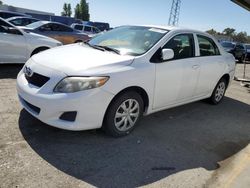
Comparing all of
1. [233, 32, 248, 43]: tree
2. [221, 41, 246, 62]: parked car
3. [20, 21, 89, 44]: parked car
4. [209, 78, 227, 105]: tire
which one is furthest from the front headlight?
[233, 32, 248, 43]: tree

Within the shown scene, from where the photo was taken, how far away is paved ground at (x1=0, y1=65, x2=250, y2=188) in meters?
3.34

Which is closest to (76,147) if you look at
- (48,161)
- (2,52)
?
(48,161)

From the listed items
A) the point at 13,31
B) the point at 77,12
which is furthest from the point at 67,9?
the point at 13,31

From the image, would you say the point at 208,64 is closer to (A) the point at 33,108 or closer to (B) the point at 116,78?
(B) the point at 116,78

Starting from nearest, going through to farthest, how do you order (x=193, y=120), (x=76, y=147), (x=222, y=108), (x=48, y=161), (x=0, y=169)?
(x=0, y=169)
(x=48, y=161)
(x=76, y=147)
(x=193, y=120)
(x=222, y=108)

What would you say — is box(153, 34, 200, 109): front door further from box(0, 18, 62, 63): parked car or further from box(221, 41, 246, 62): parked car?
box(221, 41, 246, 62): parked car

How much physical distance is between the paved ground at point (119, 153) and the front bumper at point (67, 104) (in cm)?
34

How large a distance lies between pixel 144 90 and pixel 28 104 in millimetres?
1706

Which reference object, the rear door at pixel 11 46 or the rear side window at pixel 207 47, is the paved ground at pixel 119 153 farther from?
the rear door at pixel 11 46

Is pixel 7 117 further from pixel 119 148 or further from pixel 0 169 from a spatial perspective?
pixel 119 148

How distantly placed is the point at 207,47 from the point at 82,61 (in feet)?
10.2

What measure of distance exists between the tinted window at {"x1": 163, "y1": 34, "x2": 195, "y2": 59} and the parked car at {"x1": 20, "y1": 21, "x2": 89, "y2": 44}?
26.3 ft

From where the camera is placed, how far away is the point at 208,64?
19.7 feet

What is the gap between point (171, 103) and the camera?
5250 mm
